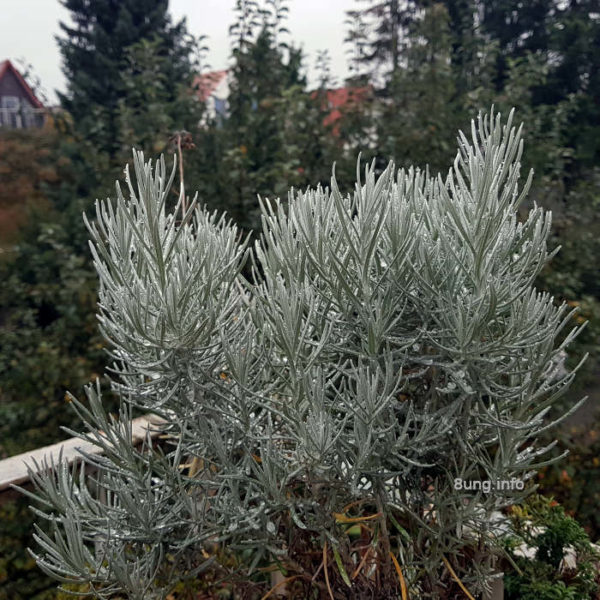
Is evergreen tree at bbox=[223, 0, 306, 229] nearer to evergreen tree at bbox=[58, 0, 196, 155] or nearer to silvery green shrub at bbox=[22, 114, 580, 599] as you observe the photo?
silvery green shrub at bbox=[22, 114, 580, 599]

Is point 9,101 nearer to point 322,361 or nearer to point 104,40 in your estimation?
point 104,40

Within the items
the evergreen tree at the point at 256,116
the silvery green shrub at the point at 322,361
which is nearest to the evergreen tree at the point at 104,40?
the evergreen tree at the point at 256,116

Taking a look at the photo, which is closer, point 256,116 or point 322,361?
point 322,361

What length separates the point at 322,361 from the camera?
1458mm

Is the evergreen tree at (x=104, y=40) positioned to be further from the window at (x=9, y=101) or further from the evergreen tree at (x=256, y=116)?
the window at (x=9, y=101)

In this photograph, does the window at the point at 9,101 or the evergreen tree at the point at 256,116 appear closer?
the evergreen tree at the point at 256,116

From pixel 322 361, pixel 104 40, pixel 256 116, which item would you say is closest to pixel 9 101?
pixel 104 40

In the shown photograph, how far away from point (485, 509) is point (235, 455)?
0.68m

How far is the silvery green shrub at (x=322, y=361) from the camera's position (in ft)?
4.29

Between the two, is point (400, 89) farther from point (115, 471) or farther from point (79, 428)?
point (115, 471)

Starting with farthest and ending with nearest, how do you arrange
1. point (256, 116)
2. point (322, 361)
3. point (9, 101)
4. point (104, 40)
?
point (9, 101)
point (104, 40)
point (256, 116)
point (322, 361)

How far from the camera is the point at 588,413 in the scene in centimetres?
517

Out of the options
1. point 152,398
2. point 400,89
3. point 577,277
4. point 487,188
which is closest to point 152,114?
point 400,89

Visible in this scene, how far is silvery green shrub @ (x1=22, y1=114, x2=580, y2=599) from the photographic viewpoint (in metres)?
1.31
